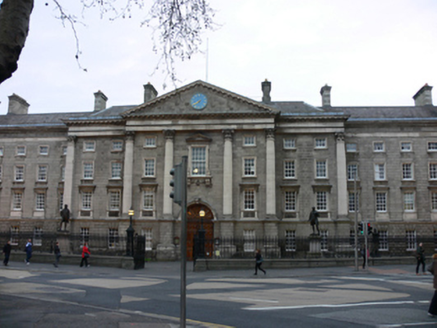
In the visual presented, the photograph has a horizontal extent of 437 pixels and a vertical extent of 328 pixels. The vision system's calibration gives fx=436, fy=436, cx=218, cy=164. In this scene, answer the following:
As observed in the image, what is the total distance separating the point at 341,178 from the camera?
4369cm

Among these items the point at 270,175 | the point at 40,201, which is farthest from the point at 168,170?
the point at 40,201

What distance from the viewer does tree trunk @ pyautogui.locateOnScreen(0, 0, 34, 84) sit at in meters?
7.18

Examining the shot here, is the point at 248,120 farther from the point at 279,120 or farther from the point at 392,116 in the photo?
the point at 392,116

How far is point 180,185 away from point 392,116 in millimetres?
46085

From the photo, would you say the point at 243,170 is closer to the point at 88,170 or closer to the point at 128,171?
the point at 128,171

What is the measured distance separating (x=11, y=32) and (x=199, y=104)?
1479 inches

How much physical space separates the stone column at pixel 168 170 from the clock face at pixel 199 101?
3.52m

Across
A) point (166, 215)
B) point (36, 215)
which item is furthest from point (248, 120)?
point (36, 215)

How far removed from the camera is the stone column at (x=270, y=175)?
138 feet

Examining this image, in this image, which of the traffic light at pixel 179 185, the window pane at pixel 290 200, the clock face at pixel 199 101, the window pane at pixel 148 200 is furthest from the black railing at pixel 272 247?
the traffic light at pixel 179 185

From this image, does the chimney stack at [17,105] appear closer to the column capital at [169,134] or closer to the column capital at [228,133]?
the column capital at [169,134]

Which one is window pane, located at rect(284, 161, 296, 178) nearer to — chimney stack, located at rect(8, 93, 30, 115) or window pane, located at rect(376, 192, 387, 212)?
window pane, located at rect(376, 192, 387, 212)

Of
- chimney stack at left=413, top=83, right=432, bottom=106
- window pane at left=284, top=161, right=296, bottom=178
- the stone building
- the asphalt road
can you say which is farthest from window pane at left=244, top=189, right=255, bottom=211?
chimney stack at left=413, top=83, right=432, bottom=106

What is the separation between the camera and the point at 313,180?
146 feet
